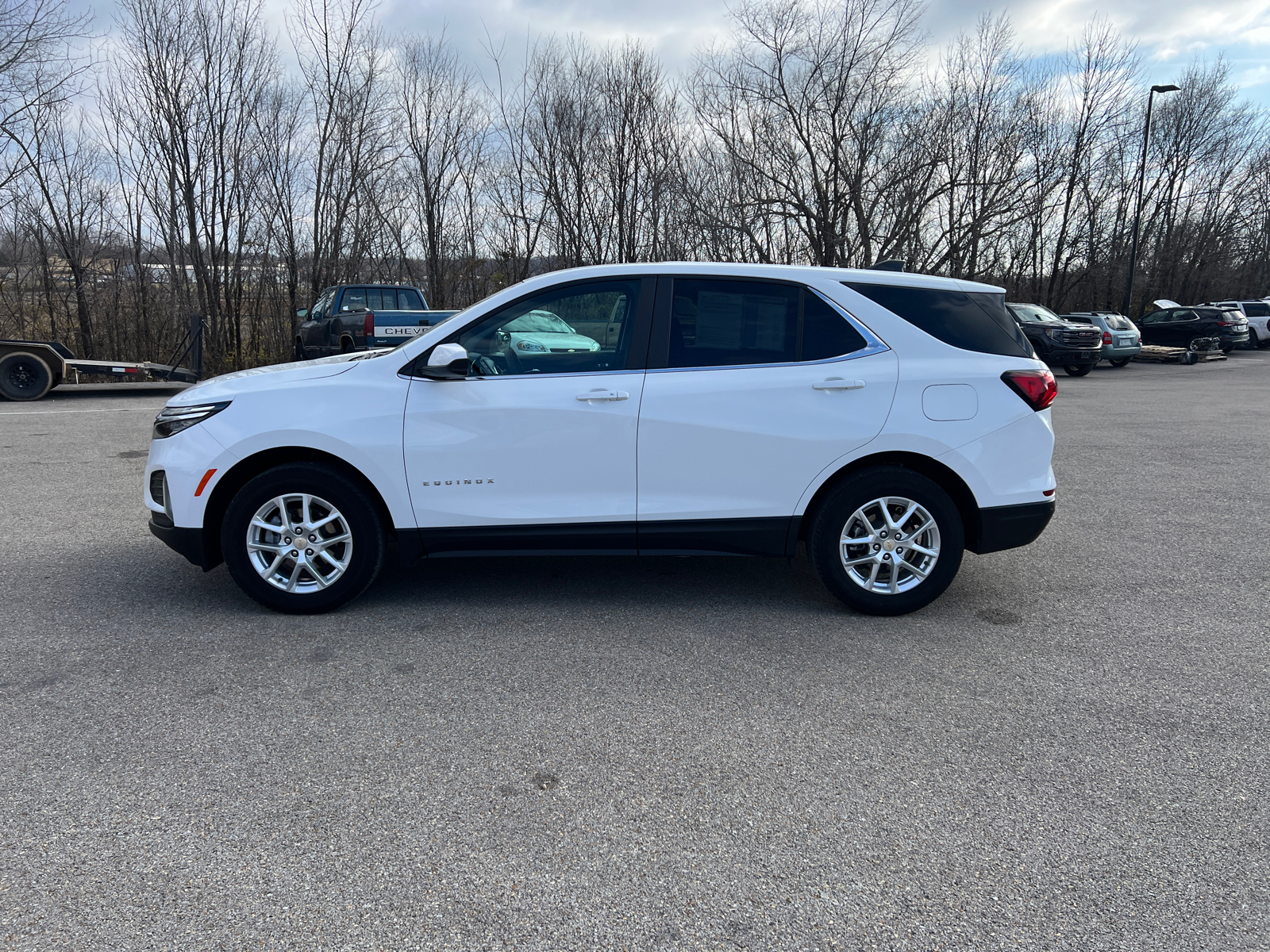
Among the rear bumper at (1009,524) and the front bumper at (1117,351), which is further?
the front bumper at (1117,351)

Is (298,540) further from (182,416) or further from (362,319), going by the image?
(362,319)

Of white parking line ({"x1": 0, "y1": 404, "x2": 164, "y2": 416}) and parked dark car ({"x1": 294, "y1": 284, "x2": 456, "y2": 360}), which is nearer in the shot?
white parking line ({"x1": 0, "y1": 404, "x2": 164, "y2": 416})

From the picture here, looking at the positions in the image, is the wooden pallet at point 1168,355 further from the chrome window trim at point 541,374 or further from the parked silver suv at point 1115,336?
the chrome window trim at point 541,374

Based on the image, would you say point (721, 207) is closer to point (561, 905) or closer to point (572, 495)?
point (572, 495)

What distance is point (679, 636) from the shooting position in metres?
4.37

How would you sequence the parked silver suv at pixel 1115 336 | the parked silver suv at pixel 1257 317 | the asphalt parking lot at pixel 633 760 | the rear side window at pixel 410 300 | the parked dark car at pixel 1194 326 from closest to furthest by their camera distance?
the asphalt parking lot at pixel 633 760 → the rear side window at pixel 410 300 → the parked silver suv at pixel 1115 336 → the parked dark car at pixel 1194 326 → the parked silver suv at pixel 1257 317

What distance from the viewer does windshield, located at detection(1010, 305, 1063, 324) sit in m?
24.4

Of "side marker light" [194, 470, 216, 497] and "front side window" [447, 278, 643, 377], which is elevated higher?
"front side window" [447, 278, 643, 377]

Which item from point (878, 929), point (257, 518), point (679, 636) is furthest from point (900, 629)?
point (257, 518)

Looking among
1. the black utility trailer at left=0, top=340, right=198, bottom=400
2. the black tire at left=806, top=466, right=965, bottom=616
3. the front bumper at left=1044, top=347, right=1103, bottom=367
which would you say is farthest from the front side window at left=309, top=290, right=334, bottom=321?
the front bumper at left=1044, top=347, right=1103, bottom=367

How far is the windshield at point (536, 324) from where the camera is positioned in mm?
4574

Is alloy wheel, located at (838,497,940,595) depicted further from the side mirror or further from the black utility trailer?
the black utility trailer

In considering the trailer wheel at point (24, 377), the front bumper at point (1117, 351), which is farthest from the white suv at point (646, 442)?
the front bumper at point (1117, 351)

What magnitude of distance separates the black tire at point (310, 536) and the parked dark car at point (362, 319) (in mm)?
9148
